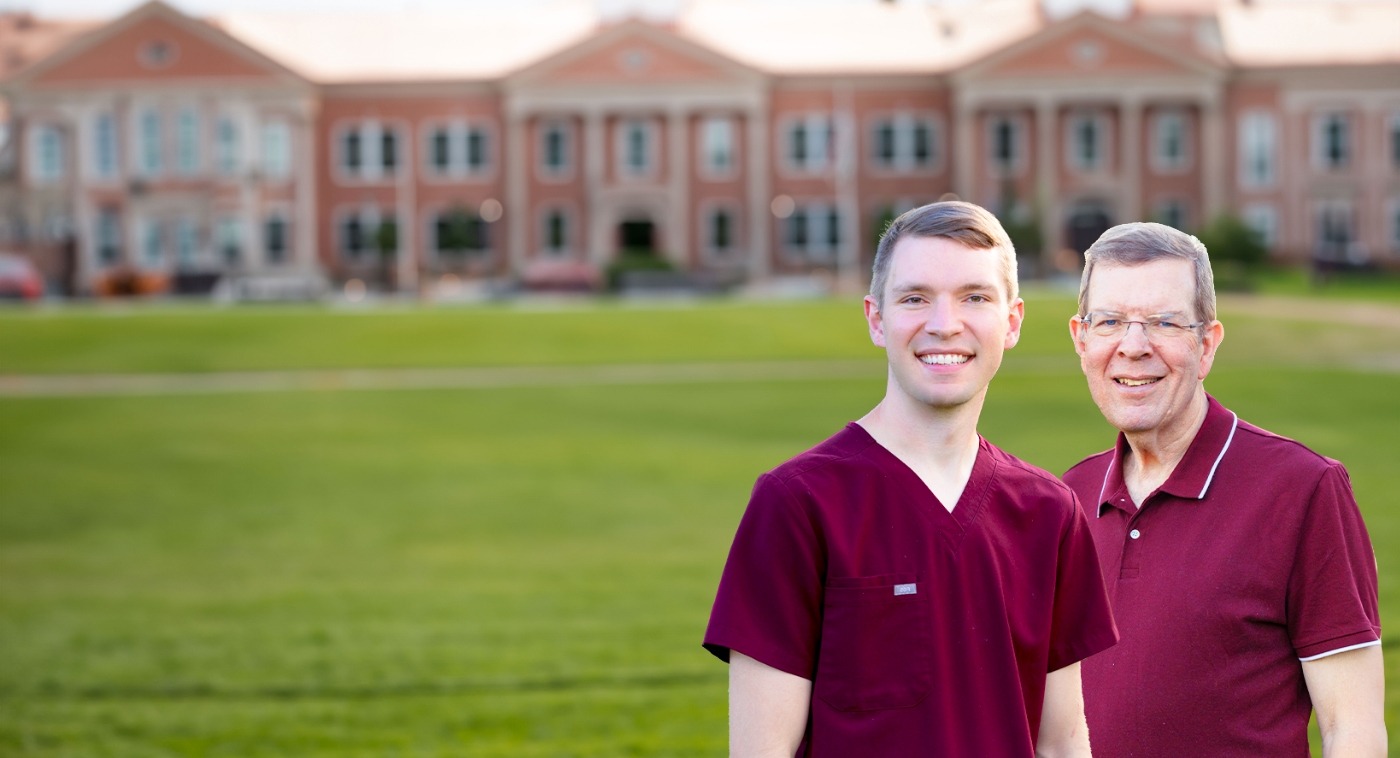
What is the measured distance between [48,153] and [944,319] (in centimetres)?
6473

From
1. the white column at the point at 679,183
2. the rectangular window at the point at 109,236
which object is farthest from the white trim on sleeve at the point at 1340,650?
the rectangular window at the point at 109,236

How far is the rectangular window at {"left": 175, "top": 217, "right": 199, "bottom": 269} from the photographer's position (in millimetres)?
61062

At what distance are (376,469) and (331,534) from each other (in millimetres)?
4640

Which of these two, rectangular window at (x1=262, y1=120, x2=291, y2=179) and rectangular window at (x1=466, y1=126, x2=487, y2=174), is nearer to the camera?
rectangular window at (x1=262, y1=120, x2=291, y2=179)

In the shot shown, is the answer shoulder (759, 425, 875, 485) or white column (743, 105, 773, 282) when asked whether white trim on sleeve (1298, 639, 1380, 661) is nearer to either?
shoulder (759, 425, 875, 485)

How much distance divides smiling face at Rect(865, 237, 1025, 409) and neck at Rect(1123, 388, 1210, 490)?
0.63 meters

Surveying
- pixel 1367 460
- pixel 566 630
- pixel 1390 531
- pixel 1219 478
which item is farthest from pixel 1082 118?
pixel 1219 478

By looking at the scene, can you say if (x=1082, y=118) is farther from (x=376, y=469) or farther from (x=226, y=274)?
(x=376, y=469)

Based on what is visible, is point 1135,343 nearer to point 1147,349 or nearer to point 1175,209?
point 1147,349

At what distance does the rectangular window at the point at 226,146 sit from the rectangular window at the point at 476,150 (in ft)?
29.0

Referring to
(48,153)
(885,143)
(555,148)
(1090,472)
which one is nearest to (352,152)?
(555,148)

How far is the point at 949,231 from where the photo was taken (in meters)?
2.86

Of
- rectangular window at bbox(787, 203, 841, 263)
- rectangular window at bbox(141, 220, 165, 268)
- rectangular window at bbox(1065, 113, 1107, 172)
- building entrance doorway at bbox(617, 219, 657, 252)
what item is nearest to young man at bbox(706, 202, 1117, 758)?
rectangular window at bbox(787, 203, 841, 263)

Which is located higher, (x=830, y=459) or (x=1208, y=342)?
(x=1208, y=342)
